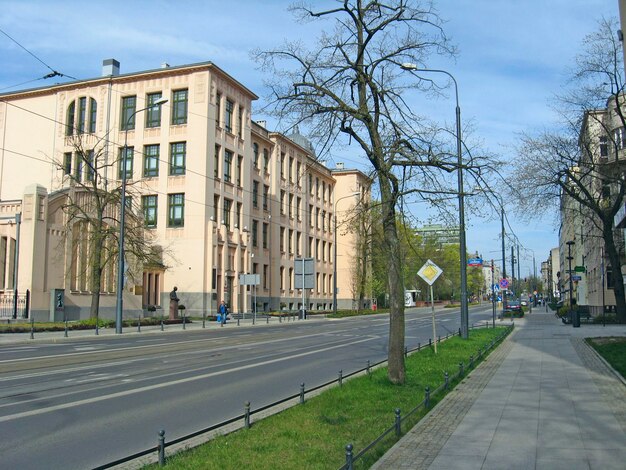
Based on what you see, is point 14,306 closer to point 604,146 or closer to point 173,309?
point 173,309

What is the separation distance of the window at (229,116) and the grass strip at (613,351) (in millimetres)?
36379

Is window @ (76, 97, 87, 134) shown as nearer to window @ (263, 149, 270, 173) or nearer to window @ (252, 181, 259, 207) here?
window @ (252, 181, 259, 207)

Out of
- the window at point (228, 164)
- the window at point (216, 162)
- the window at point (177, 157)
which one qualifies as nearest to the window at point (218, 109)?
the window at point (216, 162)

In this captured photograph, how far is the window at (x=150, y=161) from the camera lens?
50969 mm

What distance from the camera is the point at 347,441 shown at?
23.7 feet

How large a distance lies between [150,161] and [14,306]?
20257 mm

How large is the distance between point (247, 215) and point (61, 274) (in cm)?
2156

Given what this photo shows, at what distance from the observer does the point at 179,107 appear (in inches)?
1989

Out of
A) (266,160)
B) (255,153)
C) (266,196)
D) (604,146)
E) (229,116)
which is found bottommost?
(604,146)

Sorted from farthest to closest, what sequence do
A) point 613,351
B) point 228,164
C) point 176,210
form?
point 228,164 → point 176,210 → point 613,351

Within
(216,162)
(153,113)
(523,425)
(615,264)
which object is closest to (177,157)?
(216,162)

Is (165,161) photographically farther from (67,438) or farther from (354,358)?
(67,438)

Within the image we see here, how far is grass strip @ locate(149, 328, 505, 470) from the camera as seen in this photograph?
633cm

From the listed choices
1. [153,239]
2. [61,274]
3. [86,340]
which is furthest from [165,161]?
[86,340]
